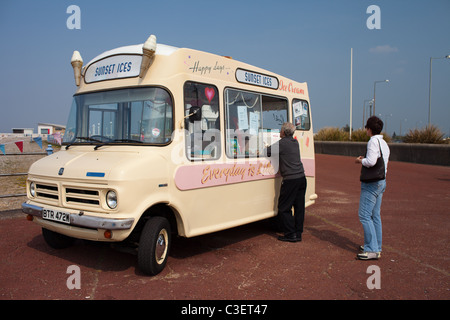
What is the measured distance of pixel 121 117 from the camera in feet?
16.6

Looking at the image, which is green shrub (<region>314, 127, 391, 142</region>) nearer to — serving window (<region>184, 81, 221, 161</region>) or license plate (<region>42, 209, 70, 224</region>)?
serving window (<region>184, 81, 221, 161</region>)

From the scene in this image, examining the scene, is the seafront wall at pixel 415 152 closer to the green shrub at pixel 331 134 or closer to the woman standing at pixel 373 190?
the green shrub at pixel 331 134

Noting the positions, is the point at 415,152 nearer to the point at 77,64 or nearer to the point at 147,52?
the point at 147,52

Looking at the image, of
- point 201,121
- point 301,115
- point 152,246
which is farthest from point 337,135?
point 152,246

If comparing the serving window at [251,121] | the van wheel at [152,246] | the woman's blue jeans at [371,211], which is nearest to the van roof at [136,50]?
the serving window at [251,121]

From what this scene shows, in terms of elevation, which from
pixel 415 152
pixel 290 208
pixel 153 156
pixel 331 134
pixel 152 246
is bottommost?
pixel 152 246

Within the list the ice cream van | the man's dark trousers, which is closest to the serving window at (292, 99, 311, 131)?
the ice cream van

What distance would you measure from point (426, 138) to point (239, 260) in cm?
1896

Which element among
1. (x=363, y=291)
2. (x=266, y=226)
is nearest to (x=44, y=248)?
(x=266, y=226)

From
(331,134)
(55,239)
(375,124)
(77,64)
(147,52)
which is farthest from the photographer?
(331,134)

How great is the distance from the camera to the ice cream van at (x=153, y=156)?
14.1ft

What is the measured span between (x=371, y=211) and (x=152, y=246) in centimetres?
306

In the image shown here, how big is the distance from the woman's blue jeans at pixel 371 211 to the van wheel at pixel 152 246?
2.80 metres

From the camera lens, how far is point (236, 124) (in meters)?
5.85
